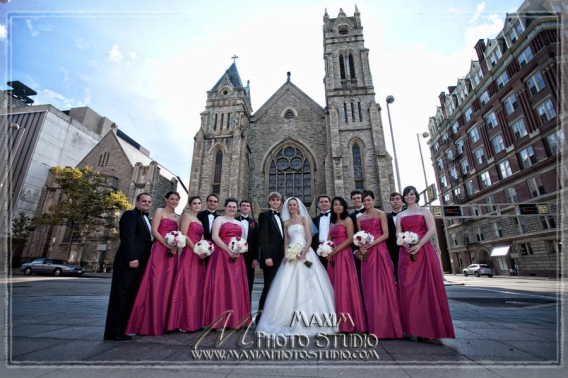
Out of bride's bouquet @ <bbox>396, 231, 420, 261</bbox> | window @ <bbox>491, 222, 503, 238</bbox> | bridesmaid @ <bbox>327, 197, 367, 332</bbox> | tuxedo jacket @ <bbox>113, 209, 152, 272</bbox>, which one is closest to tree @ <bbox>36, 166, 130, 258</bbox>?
tuxedo jacket @ <bbox>113, 209, 152, 272</bbox>

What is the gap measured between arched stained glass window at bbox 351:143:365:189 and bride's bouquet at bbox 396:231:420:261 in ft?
52.4

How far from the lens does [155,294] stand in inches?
148

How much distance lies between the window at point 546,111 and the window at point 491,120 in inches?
203

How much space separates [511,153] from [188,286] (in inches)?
1326

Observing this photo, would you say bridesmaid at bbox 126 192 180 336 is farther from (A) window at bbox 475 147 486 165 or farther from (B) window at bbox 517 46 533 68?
(A) window at bbox 475 147 486 165

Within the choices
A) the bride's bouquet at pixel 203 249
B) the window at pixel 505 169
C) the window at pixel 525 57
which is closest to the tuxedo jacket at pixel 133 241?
the bride's bouquet at pixel 203 249

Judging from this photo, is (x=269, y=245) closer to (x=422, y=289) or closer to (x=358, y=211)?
(x=358, y=211)

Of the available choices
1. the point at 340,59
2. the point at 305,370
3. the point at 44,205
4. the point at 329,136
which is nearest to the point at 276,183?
the point at 329,136

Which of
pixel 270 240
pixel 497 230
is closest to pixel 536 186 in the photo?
pixel 497 230

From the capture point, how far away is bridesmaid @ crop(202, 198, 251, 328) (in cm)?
389

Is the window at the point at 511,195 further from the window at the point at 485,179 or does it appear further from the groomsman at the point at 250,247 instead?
the groomsman at the point at 250,247

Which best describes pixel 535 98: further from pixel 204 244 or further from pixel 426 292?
pixel 204 244

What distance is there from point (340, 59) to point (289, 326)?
26.1 metres

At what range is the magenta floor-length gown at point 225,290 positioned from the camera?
Result: 390 cm
